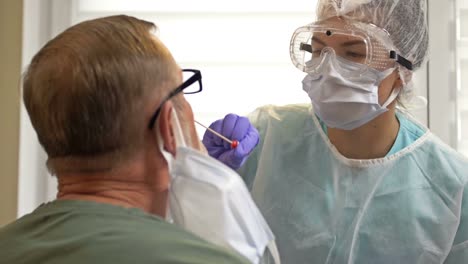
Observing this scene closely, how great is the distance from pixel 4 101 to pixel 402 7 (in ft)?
4.34

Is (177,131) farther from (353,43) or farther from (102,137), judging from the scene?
(353,43)

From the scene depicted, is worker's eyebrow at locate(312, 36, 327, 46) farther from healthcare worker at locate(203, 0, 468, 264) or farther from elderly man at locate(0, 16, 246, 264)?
elderly man at locate(0, 16, 246, 264)

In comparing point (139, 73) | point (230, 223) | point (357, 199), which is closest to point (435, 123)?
point (357, 199)

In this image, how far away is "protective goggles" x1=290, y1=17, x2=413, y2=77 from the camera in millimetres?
1561

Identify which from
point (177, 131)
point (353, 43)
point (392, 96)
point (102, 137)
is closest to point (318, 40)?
point (353, 43)

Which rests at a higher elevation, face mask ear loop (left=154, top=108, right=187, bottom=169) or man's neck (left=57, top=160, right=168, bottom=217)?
face mask ear loop (left=154, top=108, right=187, bottom=169)

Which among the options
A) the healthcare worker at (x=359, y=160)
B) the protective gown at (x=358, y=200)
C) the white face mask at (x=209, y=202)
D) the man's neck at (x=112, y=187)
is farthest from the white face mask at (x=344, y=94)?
the man's neck at (x=112, y=187)

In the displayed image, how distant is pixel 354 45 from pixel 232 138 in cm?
36

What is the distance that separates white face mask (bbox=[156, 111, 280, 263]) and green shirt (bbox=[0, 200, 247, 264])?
0.15 m

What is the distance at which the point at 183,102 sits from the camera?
1.15 meters

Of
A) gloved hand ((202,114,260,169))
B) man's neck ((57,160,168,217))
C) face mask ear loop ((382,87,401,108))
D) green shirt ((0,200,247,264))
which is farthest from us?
face mask ear loop ((382,87,401,108))

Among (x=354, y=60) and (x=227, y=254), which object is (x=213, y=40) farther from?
(x=227, y=254)

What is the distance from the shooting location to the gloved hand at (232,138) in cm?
152

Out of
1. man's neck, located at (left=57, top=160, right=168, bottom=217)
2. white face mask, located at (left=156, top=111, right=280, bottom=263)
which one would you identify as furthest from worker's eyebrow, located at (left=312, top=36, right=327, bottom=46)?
man's neck, located at (left=57, top=160, right=168, bottom=217)
